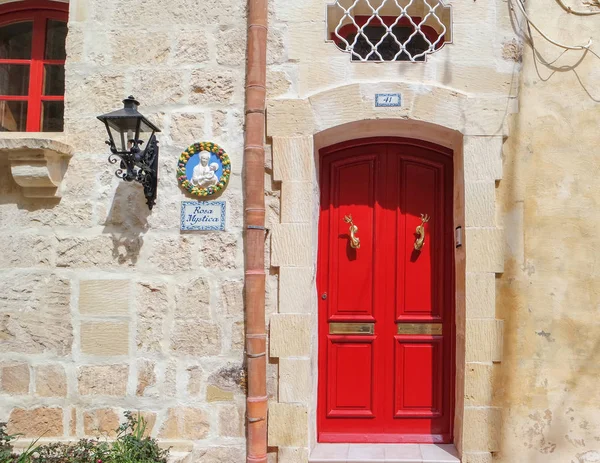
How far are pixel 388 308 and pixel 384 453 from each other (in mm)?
980

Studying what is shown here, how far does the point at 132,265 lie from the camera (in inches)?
151

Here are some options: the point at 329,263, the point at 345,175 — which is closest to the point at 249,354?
the point at 329,263

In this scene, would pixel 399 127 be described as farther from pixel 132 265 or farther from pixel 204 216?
pixel 132 265

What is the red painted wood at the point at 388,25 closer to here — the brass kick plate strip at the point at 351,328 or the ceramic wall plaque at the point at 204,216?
the ceramic wall plaque at the point at 204,216

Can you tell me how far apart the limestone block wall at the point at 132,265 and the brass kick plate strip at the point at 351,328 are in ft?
2.33

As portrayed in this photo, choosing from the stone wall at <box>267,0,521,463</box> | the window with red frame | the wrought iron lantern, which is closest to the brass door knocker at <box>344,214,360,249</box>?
the stone wall at <box>267,0,521,463</box>

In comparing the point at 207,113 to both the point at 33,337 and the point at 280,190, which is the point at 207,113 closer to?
the point at 280,190

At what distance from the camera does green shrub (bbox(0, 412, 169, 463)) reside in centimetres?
344

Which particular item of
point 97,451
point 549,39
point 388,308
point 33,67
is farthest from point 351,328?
point 33,67

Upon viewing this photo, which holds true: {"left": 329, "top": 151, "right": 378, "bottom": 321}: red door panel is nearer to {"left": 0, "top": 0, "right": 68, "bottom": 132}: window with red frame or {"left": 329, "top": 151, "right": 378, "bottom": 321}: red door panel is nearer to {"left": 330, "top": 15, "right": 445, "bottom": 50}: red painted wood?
{"left": 330, "top": 15, "right": 445, "bottom": 50}: red painted wood

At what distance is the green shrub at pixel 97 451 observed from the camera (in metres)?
3.44

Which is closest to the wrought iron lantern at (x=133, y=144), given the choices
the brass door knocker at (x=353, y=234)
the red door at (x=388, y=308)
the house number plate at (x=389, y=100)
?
the red door at (x=388, y=308)

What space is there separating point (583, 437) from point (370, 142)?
2439 millimetres

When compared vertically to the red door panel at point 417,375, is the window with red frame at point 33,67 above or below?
above
